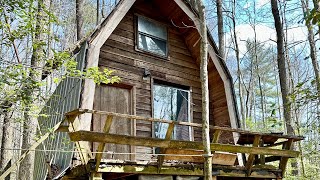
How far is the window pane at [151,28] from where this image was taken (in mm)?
9534

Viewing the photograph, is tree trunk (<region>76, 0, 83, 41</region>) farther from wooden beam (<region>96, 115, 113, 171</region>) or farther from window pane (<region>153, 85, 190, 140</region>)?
wooden beam (<region>96, 115, 113, 171</region>)

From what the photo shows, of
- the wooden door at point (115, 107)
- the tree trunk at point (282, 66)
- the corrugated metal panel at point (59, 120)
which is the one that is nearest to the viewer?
the corrugated metal panel at point (59, 120)

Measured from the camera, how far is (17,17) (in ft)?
22.0

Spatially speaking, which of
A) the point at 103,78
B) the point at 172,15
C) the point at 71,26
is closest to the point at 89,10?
the point at 71,26

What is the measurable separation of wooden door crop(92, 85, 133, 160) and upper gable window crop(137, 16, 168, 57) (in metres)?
1.51

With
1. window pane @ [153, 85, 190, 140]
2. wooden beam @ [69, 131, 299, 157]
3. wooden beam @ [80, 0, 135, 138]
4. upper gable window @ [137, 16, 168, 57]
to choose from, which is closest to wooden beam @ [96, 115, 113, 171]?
wooden beam @ [69, 131, 299, 157]

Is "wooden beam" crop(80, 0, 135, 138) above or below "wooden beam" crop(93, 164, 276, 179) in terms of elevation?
above

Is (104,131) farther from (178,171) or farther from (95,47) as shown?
(95,47)

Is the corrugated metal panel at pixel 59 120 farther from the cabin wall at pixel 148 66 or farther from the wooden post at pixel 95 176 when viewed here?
the wooden post at pixel 95 176

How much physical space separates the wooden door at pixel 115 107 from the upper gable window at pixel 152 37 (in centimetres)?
151

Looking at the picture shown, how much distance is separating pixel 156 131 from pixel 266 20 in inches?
517

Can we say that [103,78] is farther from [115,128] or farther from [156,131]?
[156,131]

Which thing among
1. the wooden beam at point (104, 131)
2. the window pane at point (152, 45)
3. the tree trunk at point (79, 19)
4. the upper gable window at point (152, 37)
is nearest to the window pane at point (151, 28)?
the upper gable window at point (152, 37)

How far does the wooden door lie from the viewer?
816 cm
